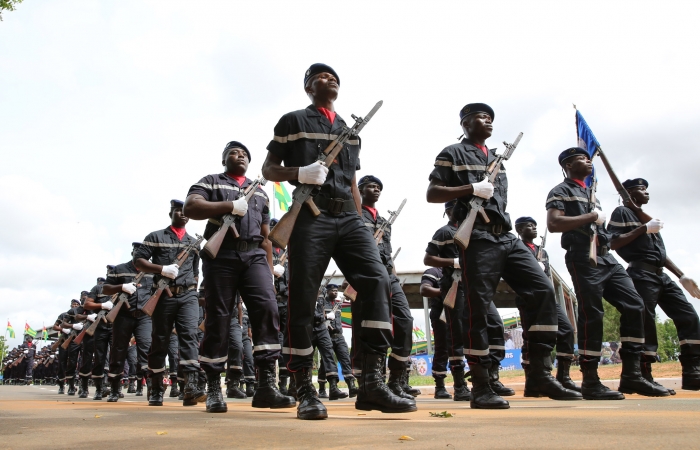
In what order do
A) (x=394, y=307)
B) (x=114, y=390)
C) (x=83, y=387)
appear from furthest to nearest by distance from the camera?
(x=83, y=387), (x=114, y=390), (x=394, y=307)

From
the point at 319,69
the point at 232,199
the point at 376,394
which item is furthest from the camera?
the point at 232,199

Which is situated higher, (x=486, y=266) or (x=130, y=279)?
(x=130, y=279)

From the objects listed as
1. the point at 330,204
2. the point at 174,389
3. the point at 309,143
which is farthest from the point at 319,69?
the point at 174,389

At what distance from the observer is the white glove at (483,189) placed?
5.47 m

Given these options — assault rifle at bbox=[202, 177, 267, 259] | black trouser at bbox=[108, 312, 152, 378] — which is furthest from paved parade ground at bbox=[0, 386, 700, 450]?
black trouser at bbox=[108, 312, 152, 378]

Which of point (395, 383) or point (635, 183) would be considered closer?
point (395, 383)

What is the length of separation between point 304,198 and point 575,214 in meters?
3.60

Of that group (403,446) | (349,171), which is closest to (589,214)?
(349,171)

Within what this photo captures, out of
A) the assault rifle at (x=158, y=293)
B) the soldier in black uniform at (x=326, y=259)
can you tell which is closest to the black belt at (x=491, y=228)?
the soldier in black uniform at (x=326, y=259)

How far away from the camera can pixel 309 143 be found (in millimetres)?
4730

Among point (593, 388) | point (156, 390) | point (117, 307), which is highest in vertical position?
point (117, 307)

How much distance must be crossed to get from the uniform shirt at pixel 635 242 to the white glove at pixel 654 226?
0.41 feet

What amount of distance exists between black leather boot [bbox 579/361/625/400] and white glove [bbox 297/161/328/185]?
3.61 meters

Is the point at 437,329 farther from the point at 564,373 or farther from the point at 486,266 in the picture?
the point at 486,266
